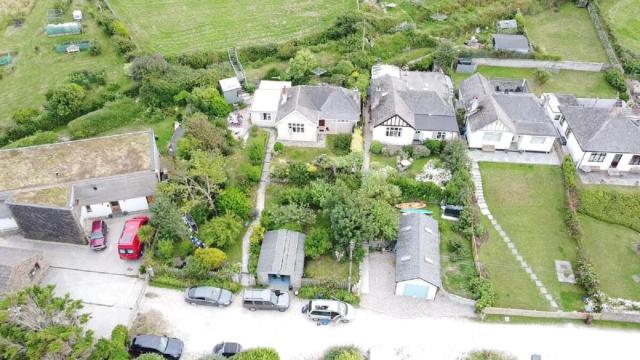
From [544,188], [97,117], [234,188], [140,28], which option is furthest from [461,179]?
[140,28]

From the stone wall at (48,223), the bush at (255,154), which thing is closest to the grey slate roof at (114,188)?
the stone wall at (48,223)

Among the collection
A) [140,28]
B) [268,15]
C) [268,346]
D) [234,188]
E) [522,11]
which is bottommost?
[268,346]

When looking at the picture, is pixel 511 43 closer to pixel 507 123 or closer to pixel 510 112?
pixel 510 112

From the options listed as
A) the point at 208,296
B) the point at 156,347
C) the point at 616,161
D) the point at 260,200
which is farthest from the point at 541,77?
the point at 156,347

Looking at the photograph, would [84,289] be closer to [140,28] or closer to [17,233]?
[17,233]

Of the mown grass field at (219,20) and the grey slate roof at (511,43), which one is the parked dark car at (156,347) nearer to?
the mown grass field at (219,20)

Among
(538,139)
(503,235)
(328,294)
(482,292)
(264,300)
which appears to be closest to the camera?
(264,300)

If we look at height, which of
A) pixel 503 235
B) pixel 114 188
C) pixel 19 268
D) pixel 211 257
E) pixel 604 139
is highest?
pixel 604 139
